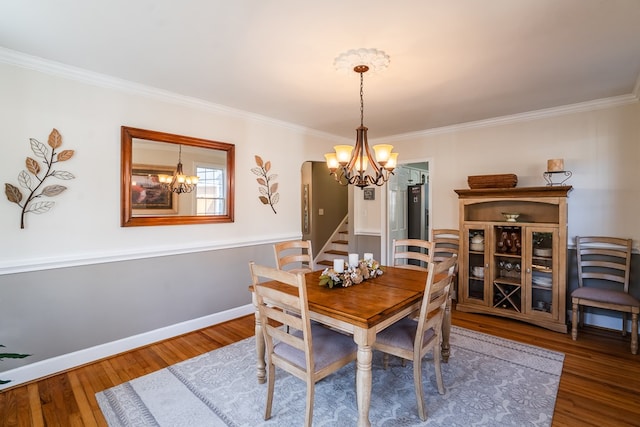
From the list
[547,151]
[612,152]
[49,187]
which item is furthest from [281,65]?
[612,152]

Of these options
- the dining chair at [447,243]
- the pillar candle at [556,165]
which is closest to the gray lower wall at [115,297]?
the pillar candle at [556,165]

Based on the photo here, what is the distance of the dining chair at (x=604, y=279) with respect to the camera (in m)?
2.88

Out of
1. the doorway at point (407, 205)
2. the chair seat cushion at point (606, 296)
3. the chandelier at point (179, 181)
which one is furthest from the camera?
the doorway at point (407, 205)

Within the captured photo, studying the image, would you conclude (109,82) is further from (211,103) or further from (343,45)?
(343,45)

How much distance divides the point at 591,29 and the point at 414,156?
2808 mm

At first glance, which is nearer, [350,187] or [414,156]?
[414,156]

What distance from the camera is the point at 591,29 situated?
6.41 ft

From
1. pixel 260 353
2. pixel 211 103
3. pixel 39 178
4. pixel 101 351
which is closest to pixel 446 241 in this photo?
pixel 260 353

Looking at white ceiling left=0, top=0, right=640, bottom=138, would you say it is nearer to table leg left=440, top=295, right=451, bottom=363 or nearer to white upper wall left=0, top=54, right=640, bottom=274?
white upper wall left=0, top=54, right=640, bottom=274

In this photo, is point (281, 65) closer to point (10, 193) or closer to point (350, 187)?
point (10, 193)

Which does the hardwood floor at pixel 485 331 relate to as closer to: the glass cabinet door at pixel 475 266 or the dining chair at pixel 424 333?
the glass cabinet door at pixel 475 266

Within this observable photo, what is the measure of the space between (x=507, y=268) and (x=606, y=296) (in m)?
0.88

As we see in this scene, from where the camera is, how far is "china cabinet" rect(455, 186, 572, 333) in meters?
3.28

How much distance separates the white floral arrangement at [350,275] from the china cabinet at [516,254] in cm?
186
